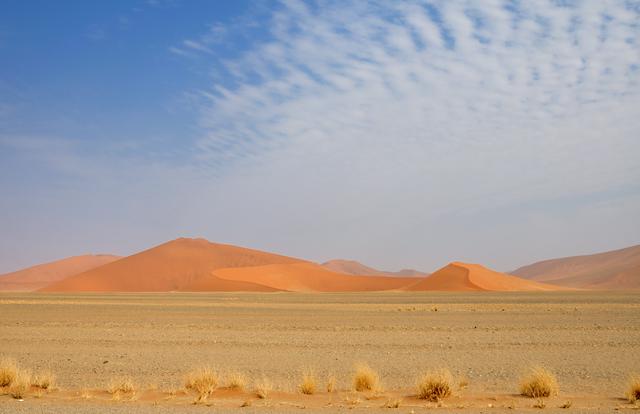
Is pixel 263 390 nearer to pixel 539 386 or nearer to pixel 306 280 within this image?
pixel 539 386

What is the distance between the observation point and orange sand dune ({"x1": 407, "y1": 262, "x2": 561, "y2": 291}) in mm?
86438

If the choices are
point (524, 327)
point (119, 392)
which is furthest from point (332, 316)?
point (119, 392)

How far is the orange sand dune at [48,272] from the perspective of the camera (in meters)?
A: 157

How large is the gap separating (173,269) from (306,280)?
2479 cm

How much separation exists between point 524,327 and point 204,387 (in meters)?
17.0

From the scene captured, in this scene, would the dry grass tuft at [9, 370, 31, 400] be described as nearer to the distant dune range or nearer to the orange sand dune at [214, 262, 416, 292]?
the distant dune range

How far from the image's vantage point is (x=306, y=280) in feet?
341

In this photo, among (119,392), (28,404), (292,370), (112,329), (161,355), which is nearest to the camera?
(28,404)

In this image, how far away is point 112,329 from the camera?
82.0 feet

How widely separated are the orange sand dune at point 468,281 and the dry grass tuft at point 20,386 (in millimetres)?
75978

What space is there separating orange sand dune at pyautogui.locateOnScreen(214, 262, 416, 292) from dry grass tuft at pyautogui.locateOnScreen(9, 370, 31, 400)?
83560 millimetres

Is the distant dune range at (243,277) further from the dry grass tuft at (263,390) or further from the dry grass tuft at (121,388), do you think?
the dry grass tuft at (121,388)

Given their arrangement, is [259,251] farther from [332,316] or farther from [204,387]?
[204,387]

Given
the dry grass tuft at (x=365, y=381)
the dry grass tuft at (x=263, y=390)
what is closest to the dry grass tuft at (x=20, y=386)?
the dry grass tuft at (x=263, y=390)
